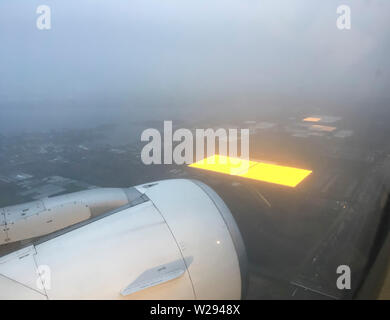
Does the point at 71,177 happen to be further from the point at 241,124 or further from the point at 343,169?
the point at 241,124

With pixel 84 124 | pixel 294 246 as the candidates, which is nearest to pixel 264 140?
pixel 294 246

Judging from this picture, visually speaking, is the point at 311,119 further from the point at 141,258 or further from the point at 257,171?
the point at 141,258

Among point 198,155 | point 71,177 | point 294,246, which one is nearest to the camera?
point 294,246

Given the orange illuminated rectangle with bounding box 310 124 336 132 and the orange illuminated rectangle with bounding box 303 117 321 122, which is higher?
the orange illuminated rectangle with bounding box 303 117 321 122

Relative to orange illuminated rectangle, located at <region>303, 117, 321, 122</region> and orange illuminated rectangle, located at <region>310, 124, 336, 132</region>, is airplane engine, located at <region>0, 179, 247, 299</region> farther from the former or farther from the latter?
orange illuminated rectangle, located at <region>303, 117, 321, 122</region>

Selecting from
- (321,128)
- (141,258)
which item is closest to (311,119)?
(321,128)

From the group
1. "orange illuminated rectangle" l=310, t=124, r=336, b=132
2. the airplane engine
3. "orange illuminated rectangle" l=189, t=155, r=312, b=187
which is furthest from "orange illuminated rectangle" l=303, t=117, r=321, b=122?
the airplane engine
